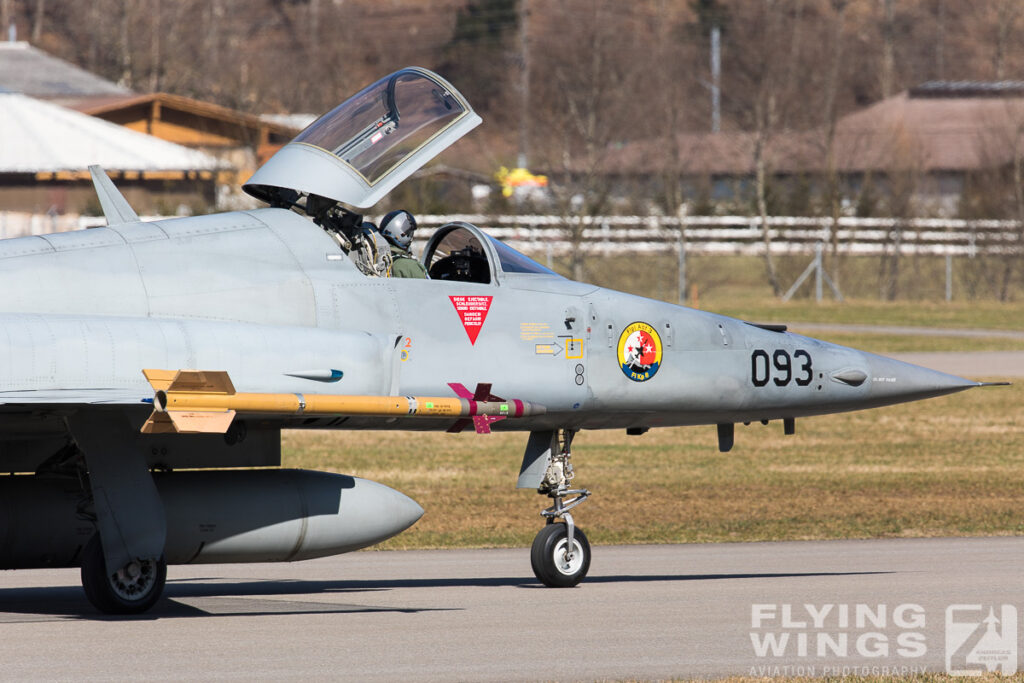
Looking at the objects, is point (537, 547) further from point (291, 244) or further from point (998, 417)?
point (998, 417)


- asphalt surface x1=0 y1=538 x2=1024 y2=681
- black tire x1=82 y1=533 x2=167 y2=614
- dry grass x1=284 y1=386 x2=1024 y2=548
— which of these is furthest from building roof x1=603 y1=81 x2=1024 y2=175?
black tire x1=82 y1=533 x2=167 y2=614

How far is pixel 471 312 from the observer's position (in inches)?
460

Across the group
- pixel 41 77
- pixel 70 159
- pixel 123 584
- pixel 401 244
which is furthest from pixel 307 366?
pixel 41 77

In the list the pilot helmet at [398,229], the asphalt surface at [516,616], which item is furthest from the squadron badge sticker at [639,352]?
the pilot helmet at [398,229]

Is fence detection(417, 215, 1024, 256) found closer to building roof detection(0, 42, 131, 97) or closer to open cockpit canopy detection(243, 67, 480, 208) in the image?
building roof detection(0, 42, 131, 97)

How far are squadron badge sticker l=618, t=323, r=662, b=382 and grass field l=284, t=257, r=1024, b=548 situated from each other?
3940 millimetres

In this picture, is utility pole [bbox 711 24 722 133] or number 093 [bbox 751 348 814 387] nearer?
number 093 [bbox 751 348 814 387]

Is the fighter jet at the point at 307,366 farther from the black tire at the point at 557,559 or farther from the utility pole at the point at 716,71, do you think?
the utility pole at the point at 716,71

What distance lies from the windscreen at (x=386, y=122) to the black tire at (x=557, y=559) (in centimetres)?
327

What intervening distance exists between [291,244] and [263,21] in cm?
12510

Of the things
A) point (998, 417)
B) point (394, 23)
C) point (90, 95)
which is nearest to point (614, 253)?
point (998, 417)

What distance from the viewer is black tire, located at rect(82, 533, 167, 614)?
418 inches

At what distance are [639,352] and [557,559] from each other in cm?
186

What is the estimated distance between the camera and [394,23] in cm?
13325
